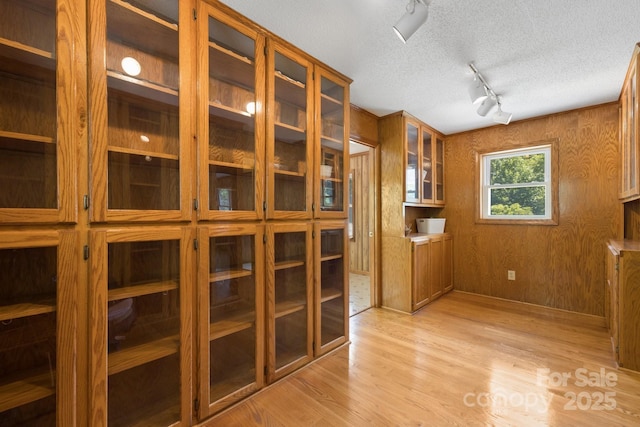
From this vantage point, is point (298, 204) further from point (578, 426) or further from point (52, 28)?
point (578, 426)

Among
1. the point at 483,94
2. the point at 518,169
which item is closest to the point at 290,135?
the point at 483,94

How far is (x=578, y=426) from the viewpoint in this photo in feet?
5.04

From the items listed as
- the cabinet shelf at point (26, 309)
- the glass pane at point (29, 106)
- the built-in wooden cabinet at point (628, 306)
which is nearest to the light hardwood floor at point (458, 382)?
the built-in wooden cabinet at point (628, 306)

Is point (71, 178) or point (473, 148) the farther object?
point (473, 148)

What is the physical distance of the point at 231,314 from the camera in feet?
5.77

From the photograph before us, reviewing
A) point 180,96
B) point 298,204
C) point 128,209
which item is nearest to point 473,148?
point 298,204

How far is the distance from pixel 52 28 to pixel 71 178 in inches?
25.2

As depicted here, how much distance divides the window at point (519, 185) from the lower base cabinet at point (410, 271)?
0.97 m

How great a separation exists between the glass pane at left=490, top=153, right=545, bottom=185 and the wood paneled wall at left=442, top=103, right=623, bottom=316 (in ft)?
0.70

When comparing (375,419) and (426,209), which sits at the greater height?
(426,209)

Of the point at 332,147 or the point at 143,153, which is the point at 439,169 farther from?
the point at 143,153

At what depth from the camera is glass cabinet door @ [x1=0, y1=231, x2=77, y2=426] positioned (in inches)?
44.1

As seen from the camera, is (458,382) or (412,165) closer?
(458,382)

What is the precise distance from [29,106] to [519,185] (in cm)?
472
